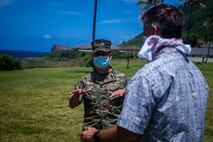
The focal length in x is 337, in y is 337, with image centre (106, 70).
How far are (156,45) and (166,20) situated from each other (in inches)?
6.9

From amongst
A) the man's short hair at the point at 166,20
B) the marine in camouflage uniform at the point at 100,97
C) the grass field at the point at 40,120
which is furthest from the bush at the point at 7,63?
the man's short hair at the point at 166,20

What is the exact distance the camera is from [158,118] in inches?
79.6

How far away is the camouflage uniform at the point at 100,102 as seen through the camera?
13.6 feet

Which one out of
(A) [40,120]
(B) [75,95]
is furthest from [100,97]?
(A) [40,120]

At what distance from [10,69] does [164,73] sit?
42.8m

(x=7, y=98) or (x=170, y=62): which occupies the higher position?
(x=170, y=62)

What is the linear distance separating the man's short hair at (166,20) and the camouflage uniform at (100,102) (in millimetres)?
2041

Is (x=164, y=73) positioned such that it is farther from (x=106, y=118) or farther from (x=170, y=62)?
(x=106, y=118)

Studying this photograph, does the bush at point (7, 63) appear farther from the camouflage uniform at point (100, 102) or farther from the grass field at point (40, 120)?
the camouflage uniform at point (100, 102)

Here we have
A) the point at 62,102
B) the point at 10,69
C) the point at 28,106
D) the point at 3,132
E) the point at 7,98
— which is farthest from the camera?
the point at 10,69

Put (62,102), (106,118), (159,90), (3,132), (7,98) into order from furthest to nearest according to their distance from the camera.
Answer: (7,98) → (62,102) → (3,132) → (106,118) → (159,90)

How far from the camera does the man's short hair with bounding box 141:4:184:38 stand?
2.16m

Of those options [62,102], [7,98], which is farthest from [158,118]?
[7,98]

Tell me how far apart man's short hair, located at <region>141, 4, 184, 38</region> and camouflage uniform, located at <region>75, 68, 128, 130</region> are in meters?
2.04
